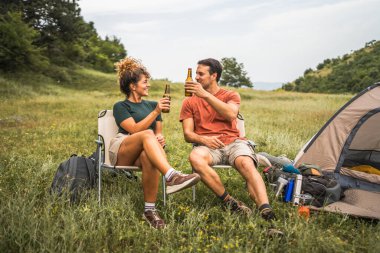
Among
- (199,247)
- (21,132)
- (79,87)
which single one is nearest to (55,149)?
(21,132)

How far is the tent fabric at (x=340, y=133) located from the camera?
14.8ft

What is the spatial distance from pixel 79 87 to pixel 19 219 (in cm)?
2630

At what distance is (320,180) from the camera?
13.4 feet

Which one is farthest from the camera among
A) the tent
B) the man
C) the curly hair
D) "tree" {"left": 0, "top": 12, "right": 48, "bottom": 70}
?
"tree" {"left": 0, "top": 12, "right": 48, "bottom": 70}

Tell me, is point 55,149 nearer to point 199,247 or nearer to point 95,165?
point 95,165

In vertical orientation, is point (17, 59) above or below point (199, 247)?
above

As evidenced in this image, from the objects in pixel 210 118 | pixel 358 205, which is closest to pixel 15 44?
pixel 210 118

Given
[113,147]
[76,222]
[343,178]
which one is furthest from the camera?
[343,178]

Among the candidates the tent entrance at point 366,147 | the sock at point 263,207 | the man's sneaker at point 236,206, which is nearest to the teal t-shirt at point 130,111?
the man's sneaker at point 236,206

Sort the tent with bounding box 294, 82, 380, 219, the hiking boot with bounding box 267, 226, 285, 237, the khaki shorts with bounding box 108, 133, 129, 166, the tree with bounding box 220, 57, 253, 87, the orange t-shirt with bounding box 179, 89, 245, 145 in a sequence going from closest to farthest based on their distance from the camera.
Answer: the hiking boot with bounding box 267, 226, 285, 237
the khaki shorts with bounding box 108, 133, 129, 166
the orange t-shirt with bounding box 179, 89, 245, 145
the tent with bounding box 294, 82, 380, 219
the tree with bounding box 220, 57, 253, 87

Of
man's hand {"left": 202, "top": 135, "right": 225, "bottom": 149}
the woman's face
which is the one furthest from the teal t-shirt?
man's hand {"left": 202, "top": 135, "right": 225, "bottom": 149}

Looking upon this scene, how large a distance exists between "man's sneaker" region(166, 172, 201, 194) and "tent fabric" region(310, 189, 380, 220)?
146cm

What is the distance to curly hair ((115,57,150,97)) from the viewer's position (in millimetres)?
4117

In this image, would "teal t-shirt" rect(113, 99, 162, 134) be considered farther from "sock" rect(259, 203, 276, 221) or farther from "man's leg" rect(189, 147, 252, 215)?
"sock" rect(259, 203, 276, 221)
